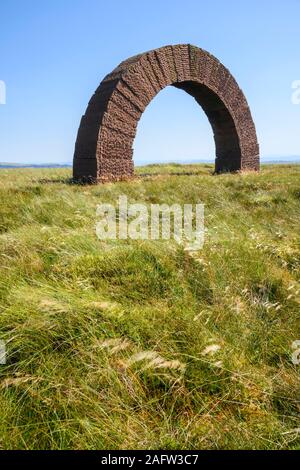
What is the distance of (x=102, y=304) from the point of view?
86.4 inches

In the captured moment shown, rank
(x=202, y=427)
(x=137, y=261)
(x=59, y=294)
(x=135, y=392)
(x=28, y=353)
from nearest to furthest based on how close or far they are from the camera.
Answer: (x=202, y=427) < (x=135, y=392) < (x=28, y=353) < (x=59, y=294) < (x=137, y=261)

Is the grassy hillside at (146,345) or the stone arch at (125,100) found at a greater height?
the stone arch at (125,100)

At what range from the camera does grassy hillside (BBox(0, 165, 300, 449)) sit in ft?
5.24

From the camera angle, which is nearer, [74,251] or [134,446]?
[134,446]

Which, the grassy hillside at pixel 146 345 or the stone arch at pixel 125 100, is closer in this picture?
the grassy hillside at pixel 146 345

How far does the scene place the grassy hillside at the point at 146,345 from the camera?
5.24 ft

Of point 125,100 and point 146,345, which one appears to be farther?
point 125,100

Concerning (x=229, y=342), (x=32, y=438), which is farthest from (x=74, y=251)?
(x=32, y=438)

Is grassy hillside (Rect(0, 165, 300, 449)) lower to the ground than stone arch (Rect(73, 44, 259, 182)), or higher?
lower

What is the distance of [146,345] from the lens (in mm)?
2082

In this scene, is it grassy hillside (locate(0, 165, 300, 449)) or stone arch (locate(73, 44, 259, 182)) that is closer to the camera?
grassy hillside (locate(0, 165, 300, 449))

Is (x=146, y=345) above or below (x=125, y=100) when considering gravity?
below
